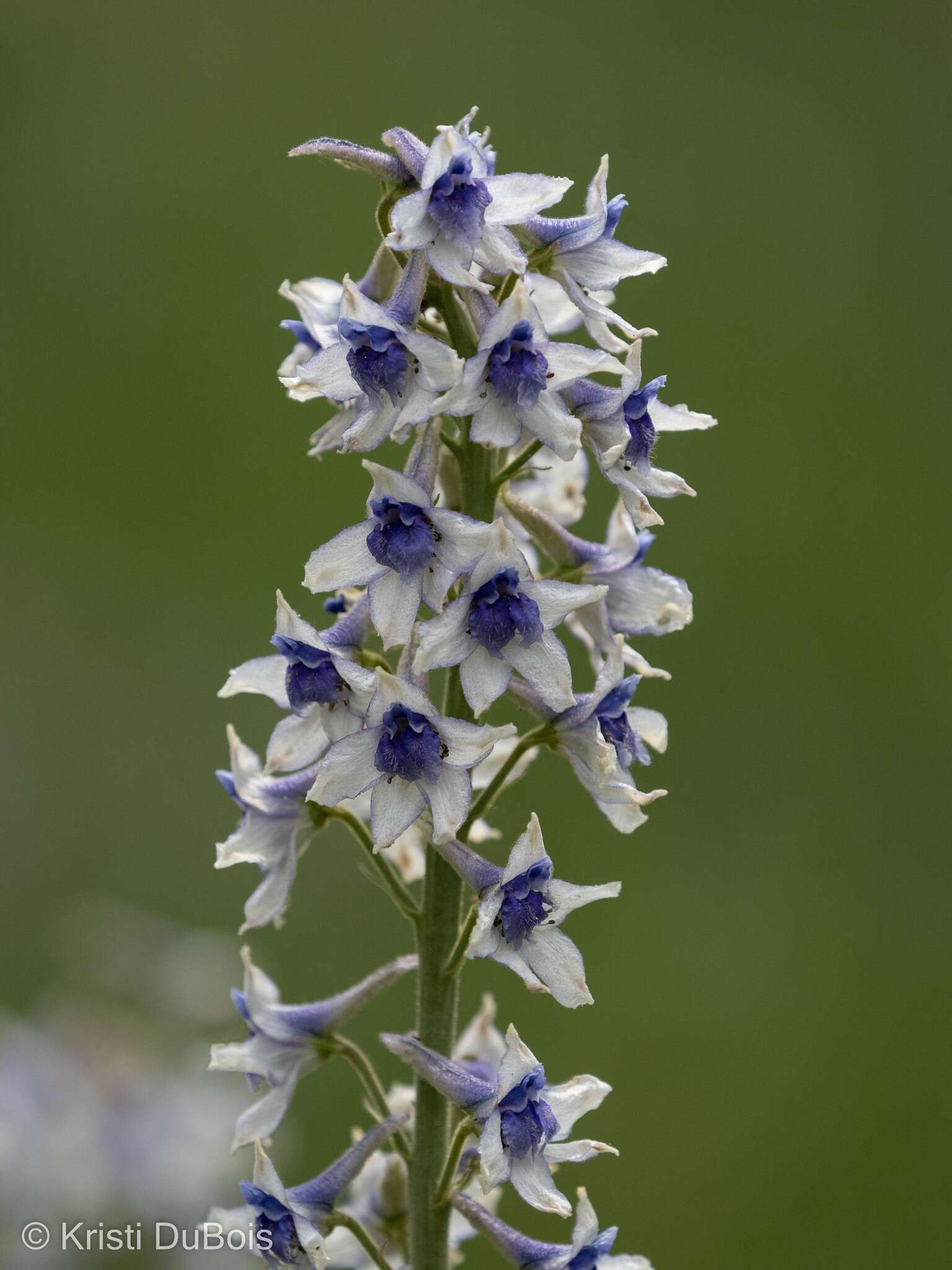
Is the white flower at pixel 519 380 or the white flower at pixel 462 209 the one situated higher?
the white flower at pixel 462 209

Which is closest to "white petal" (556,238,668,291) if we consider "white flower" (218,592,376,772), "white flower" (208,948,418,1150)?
"white flower" (218,592,376,772)

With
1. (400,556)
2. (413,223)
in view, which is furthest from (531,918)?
(413,223)

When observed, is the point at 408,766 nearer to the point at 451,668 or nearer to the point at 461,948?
the point at 451,668

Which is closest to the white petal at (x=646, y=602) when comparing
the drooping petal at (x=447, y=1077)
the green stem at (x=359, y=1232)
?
the drooping petal at (x=447, y=1077)

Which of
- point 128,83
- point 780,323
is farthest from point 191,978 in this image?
point 128,83

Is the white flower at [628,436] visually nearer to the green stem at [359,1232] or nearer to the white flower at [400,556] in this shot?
the white flower at [400,556]

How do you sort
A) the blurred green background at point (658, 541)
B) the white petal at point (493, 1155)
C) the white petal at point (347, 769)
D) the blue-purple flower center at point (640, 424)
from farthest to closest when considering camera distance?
the blurred green background at point (658, 541), the blue-purple flower center at point (640, 424), the white petal at point (347, 769), the white petal at point (493, 1155)
